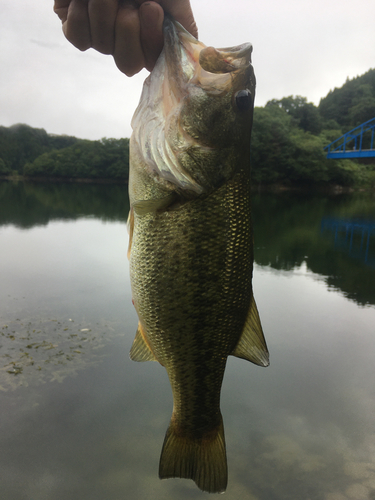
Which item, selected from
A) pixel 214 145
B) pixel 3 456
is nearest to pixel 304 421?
pixel 3 456

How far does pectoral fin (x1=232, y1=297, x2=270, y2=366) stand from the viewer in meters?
1.86

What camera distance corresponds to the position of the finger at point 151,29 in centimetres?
162

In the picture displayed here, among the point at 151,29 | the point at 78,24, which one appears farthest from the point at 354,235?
the point at 78,24

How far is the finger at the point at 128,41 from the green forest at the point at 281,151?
64876 millimetres

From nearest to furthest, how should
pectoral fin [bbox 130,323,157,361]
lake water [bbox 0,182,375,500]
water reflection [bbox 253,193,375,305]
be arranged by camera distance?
pectoral fin [bbox 130,323,157,361] < lake water [bbox 0,182,375,500] < water reflection [bbox 253,193,375,305]

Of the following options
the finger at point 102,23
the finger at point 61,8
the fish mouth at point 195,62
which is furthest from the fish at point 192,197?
the finger at point 61,8

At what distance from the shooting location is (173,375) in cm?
190

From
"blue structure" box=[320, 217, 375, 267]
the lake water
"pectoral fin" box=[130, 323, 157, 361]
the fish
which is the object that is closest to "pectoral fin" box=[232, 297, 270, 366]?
the fish

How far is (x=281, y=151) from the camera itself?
217ft

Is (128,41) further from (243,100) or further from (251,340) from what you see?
(251,340)

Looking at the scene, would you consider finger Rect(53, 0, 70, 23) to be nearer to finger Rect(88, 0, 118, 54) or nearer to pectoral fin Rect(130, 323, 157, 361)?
finger Rect(88, 0, 118, 54)

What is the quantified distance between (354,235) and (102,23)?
25996 millimetres

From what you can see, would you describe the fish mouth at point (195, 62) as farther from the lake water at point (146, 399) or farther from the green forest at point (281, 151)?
the green forest at point (281, 151)

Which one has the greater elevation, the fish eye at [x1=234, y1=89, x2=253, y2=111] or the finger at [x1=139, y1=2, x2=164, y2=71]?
the finger at [x1=139, y1=2, x2=164, y2=71]
